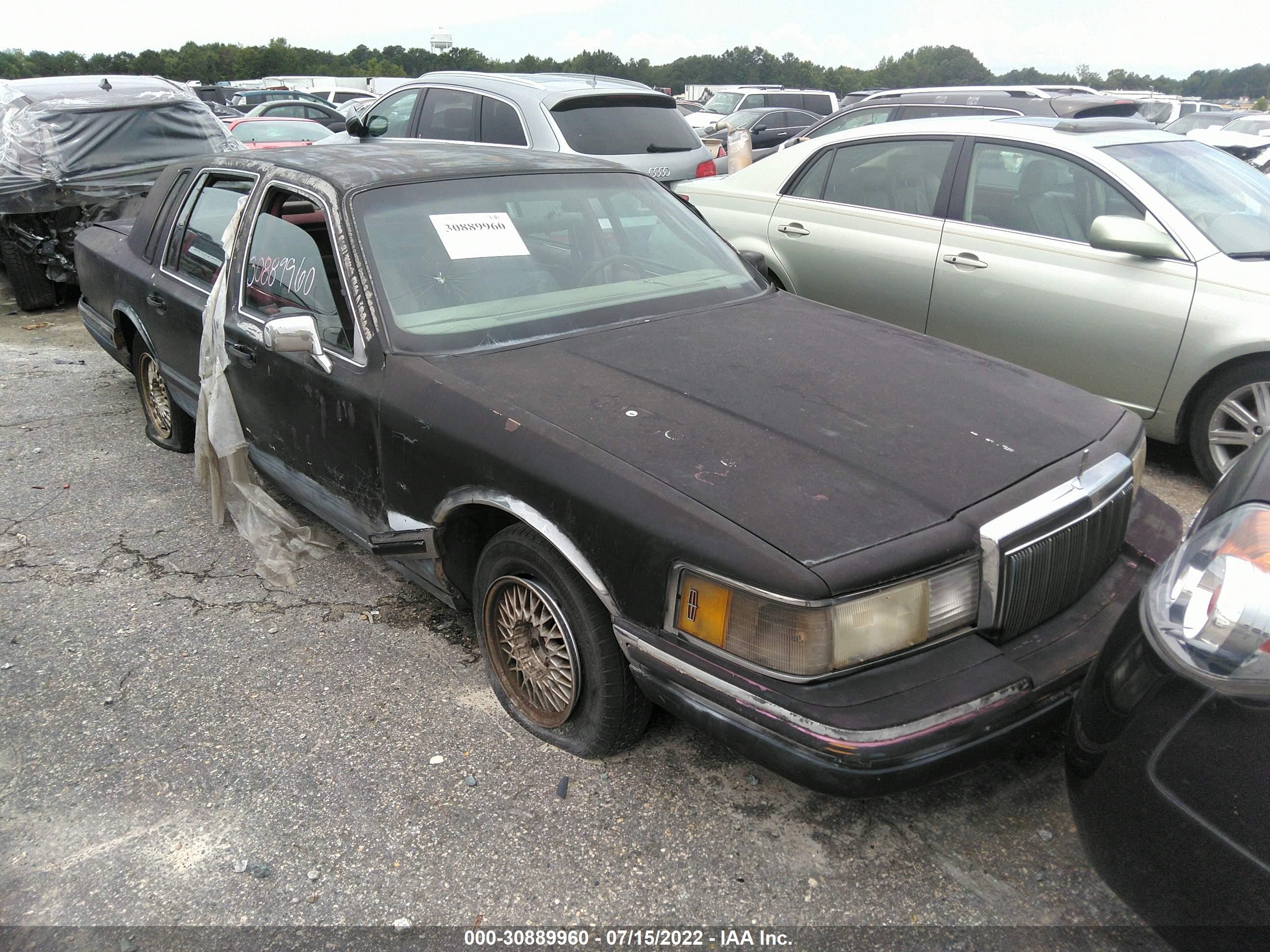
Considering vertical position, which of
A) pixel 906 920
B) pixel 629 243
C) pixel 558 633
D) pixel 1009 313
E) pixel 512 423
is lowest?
pixel 906 920

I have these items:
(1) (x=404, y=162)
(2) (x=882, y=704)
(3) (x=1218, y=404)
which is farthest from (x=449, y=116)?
(2) (x=882, y=704)

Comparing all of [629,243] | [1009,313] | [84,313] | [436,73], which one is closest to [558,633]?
[629,243]

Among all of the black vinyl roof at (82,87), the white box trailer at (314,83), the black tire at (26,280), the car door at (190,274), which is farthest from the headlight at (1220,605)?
the white box trailer at (314,83)

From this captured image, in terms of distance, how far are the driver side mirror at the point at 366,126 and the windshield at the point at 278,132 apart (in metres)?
6.54

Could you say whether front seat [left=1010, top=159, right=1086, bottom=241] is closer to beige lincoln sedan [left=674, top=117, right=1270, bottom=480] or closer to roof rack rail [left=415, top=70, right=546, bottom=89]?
beige lincoln sedan [left=674, top=117, right=1270, bottom=480]

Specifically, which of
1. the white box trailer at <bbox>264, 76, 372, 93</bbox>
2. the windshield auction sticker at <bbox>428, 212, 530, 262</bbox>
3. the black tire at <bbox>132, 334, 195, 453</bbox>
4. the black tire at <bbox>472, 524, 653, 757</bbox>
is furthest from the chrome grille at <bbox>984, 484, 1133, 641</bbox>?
the white box trailer at <bbox>264, 76, 372, 93</bbox>

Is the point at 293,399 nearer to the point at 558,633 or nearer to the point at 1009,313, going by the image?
the point at 558,633

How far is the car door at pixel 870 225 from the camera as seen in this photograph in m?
4.98

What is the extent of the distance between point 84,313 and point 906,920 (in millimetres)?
5273

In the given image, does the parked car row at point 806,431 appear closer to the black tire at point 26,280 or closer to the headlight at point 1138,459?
the headlight at point 1138,459

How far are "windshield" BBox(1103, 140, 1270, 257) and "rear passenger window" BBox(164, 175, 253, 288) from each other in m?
4.12

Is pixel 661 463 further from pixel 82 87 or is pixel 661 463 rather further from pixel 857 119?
pixel 857 119

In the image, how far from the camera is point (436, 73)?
8.29 meters

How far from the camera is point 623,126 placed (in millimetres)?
7402
